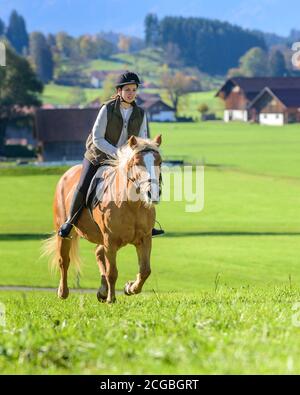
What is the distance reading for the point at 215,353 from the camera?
23.8 feet

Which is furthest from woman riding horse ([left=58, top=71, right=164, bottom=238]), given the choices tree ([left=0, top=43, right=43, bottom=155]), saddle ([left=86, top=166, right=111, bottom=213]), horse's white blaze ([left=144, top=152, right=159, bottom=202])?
tree ([left=0, top=43, right=43, bottom=155])

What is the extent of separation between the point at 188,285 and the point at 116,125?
18.5m

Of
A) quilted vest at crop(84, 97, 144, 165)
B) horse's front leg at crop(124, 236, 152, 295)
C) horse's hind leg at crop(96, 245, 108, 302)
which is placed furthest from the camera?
horse's hind leg at crop(96, 245, 108, 302)

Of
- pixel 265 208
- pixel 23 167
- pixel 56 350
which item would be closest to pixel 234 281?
pixel 56 350

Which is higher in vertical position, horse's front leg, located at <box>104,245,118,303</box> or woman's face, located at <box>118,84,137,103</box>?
woman's face, located at <box>118,84,137,103</box>

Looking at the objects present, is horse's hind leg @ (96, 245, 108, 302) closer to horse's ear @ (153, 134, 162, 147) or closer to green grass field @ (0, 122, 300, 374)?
green grass field @ (0, 122, 300, 374)

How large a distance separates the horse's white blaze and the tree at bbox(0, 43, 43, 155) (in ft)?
361

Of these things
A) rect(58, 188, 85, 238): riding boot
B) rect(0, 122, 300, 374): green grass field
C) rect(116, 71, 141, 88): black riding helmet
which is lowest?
rect(0, 122, 300, 374): green grass field

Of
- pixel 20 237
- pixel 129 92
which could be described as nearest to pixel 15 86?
pixel 20 237

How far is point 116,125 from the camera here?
13.9m

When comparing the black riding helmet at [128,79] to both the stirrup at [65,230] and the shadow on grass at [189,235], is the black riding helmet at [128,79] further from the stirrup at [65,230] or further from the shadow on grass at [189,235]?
the shadow on grass at [189,235]

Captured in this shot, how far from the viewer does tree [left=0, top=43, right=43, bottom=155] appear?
12119 cm
